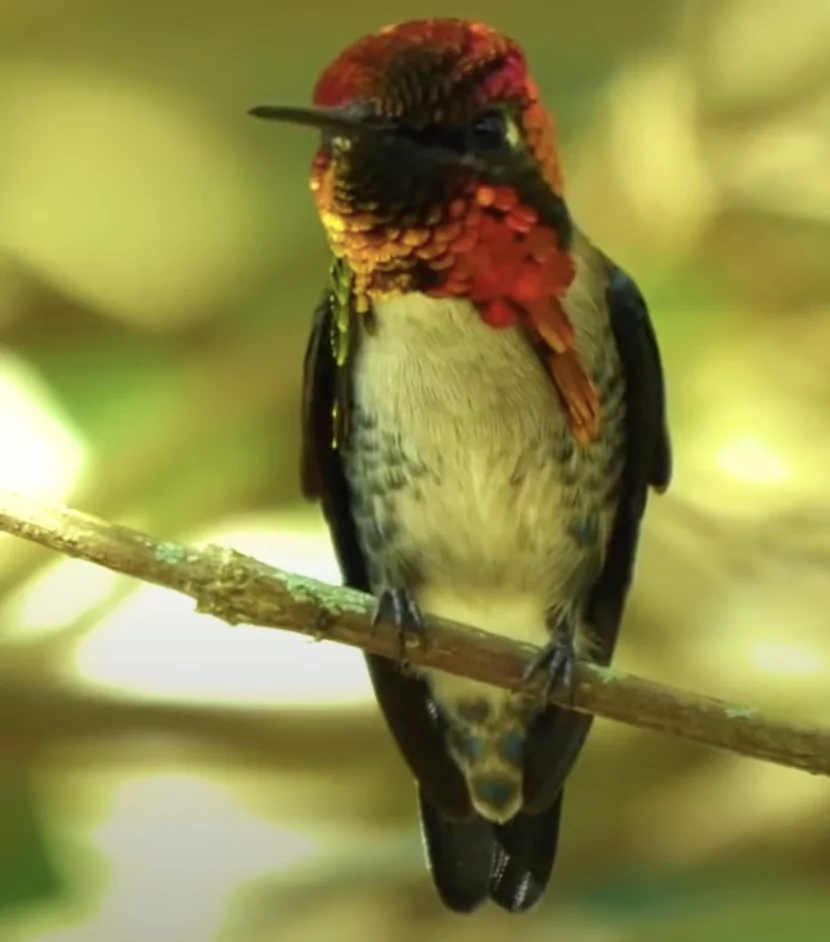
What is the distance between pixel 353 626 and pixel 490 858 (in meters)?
0.40

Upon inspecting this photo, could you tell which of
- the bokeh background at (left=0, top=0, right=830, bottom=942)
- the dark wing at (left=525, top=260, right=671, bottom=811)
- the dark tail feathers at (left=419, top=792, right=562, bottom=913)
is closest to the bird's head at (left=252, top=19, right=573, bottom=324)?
the dark wing at (left=525, top=260, right=671, bottom=811)

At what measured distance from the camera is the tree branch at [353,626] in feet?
3.01

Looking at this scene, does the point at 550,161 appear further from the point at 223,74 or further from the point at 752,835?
the point at 752,835

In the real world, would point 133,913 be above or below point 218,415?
below

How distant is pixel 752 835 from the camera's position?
1.37 metres

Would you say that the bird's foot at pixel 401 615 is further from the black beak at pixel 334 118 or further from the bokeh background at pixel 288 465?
the black beak at pixel 334 118

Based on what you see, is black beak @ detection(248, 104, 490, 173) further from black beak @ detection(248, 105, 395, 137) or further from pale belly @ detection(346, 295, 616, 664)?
pale belly @ detection(346, 295, 616, 664)

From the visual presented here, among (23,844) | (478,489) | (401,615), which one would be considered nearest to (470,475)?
(478,489)

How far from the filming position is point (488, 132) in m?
0.98

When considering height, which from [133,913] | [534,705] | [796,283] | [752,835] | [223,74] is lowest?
[133,913]

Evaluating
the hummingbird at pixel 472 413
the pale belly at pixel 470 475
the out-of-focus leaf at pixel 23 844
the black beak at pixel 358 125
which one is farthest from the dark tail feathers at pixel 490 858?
the black beak at pixel 358 125

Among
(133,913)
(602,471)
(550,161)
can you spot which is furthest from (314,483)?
(133,913)

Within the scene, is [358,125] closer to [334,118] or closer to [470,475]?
[334,118]

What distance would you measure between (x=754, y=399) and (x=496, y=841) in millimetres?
521
